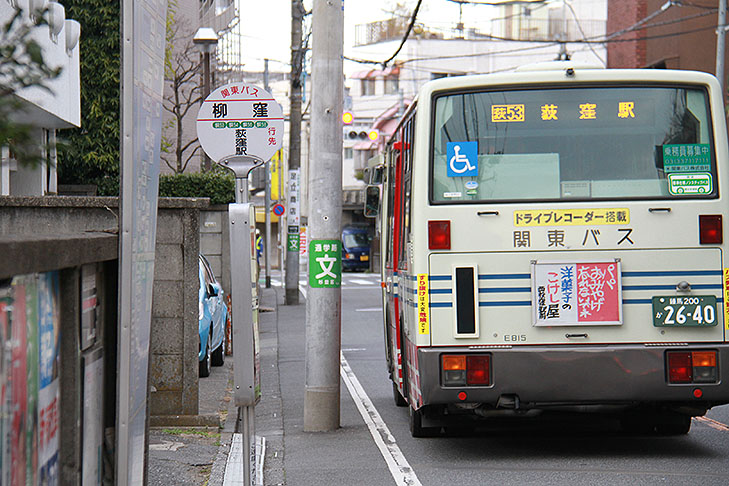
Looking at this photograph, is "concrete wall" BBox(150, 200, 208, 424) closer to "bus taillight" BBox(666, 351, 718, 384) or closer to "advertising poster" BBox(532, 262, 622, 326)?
"advertising poster" BBox(532, 262, 622, 326)

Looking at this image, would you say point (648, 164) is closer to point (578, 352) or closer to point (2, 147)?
point (578, 352)

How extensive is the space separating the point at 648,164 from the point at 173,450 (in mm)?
4461

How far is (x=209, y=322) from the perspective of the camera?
12.9m

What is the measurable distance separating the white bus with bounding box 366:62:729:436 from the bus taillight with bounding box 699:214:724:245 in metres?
0.01

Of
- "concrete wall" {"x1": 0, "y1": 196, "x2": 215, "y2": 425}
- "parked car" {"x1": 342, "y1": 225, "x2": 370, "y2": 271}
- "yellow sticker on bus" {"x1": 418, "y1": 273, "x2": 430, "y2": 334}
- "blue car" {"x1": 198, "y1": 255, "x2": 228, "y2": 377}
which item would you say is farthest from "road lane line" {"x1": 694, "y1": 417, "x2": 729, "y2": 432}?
"parked car" {"x1": 342, "y1": 225, "x2": 370, "y2": 271}

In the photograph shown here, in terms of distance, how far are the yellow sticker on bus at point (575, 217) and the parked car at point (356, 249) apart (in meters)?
49.3

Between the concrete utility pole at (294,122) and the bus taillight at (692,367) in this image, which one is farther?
the concrete utility pole at (294,122)

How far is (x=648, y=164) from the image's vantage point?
24.8ft

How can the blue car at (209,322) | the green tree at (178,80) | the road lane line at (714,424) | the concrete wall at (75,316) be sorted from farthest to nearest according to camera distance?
the green tree at (178,80) < the blue car at (209,322) < the road lane line at (714,424) < the concrete wall at (75,316)

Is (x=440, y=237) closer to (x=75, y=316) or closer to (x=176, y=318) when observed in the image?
(x=176, y=318)

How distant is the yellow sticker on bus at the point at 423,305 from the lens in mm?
7387

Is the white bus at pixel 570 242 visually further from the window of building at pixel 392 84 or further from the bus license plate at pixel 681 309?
the window of building at pixel 392 84

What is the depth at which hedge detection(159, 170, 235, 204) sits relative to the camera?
72.1 feet

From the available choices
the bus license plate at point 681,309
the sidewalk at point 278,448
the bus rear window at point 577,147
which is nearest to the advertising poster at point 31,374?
the sidewalk at point 278,448
